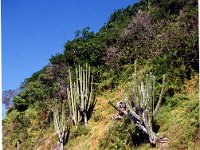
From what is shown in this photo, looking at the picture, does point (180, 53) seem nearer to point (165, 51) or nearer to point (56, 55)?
point (165, 51)

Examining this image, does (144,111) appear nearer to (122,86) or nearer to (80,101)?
(122,86)

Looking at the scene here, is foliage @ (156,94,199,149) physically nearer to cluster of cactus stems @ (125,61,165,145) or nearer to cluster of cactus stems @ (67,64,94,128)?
cluster of cactus stems @ (125,61,165,145)

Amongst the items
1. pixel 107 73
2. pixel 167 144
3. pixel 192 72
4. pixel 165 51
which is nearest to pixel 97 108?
pixel 107 73

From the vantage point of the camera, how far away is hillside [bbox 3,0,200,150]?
12.1m

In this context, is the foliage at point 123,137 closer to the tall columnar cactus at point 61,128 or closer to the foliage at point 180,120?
the foliage at point 180,120

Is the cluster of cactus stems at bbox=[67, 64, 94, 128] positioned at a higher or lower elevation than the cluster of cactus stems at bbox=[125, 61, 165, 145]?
higher

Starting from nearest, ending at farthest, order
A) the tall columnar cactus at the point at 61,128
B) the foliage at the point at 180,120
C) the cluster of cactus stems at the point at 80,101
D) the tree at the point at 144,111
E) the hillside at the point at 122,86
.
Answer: the foliage at the point at 180,120 → the tree at the point at 144,111 → the hillside at the point at 122,86 → the tall columnar cactus at the point at 61,128 → the cluster of cactus stems at the point at 80,101

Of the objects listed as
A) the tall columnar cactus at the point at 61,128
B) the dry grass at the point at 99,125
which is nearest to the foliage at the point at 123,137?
the dry grass at the point at 99,125

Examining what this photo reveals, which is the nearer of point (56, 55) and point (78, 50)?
point (78, 50)

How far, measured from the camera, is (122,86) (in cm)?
1712

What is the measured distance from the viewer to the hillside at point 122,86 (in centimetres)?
1213

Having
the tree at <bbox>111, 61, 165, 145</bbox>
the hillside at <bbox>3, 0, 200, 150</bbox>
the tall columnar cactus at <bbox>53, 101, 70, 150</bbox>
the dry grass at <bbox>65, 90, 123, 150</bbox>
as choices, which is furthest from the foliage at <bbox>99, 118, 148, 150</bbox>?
the tall columnar cactus at <bbox>53, 101, 70, 150</bbox>

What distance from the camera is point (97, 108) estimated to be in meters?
17.4

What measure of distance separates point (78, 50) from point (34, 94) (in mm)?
4185
